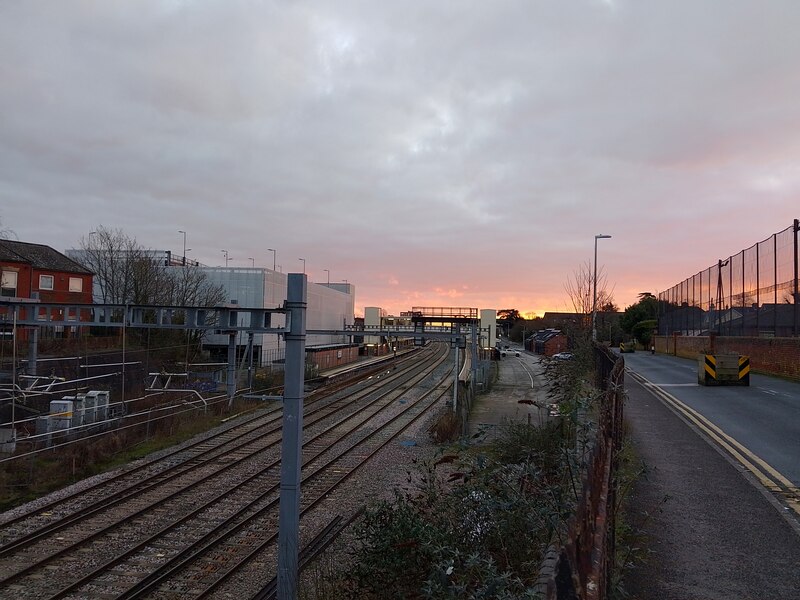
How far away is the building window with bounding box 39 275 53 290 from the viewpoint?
1546 inches

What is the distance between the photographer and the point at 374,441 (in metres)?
19.1

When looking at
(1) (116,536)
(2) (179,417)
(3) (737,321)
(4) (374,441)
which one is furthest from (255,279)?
(1) (116,536)

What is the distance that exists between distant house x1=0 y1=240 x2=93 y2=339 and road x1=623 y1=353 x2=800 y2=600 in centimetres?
3508

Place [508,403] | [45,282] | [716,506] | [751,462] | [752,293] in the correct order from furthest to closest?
[45,282]
[752,293]
[508,403]
[751,462]
[716,506]

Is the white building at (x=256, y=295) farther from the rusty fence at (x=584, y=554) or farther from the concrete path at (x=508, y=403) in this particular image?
the rusty fence at (x=584, y=554)

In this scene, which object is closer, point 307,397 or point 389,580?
point 389,580

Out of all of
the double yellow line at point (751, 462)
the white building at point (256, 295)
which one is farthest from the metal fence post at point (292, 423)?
the white building at point (256, 295)

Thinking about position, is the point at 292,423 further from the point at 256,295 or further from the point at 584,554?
the point at 256,295

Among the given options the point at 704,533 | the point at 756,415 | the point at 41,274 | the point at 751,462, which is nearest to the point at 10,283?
the point at 41,274

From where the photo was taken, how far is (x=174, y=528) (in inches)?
421

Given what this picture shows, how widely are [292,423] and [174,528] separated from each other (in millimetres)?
4094

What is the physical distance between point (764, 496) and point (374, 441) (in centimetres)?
1281

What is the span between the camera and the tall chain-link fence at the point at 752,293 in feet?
91.4

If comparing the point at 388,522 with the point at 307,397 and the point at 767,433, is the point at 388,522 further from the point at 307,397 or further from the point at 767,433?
the point at 307,397
